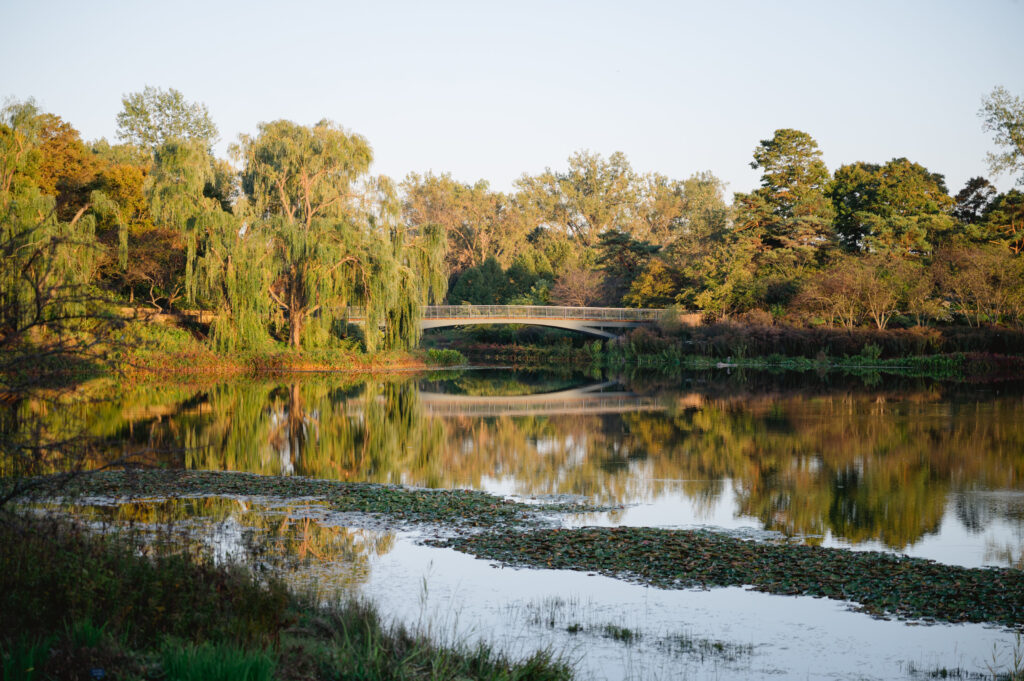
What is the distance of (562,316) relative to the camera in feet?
209

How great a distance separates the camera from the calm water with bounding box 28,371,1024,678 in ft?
25.9

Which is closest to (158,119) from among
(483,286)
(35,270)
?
(483,286)

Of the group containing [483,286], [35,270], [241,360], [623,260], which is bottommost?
[241,360]

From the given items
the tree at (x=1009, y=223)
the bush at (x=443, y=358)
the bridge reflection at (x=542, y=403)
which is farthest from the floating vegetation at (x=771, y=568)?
the tree at (x=1009, y=223)

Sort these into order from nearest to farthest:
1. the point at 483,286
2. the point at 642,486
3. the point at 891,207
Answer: the point at 642,486 < the point at 891,207 < the point at 483,286

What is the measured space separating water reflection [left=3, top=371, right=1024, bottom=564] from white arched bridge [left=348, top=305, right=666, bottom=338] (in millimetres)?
23738

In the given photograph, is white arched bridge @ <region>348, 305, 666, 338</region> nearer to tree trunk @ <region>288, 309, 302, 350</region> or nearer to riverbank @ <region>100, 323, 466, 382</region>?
riverbank @ <region>100, 323, 466, 382</region>

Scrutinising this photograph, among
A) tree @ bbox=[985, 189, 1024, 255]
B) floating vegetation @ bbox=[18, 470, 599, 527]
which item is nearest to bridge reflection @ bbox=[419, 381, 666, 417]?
floating vegetation @ bbox=[18, 470, 599, 527]

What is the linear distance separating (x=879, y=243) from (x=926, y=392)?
25.1 metres

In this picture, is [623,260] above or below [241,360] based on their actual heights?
above

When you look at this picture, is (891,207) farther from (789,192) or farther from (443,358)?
(443,358)

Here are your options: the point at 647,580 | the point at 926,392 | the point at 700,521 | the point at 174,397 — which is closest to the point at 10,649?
the point at 647,580

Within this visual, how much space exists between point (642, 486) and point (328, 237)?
2862 centimetres

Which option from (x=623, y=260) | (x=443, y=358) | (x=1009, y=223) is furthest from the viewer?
(x=623, y=260)
